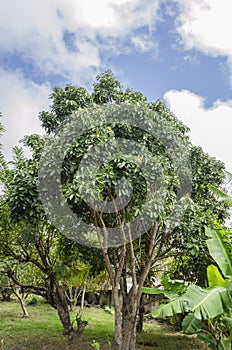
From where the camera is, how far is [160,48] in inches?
282

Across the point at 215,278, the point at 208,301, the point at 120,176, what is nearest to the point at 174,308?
the point at 208,301

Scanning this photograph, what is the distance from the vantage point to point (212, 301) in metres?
3.72

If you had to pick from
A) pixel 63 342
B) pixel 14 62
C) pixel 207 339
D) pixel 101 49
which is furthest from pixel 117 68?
pixel 63 342

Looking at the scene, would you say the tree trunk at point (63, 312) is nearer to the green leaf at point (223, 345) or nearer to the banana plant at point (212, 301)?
the banana plant at point (212, 301)

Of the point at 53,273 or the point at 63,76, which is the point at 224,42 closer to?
the point at 63,76

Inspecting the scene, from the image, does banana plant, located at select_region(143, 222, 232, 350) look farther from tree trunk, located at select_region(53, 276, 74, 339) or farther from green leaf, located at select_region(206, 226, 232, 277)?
tree trunk, located at select_region(53, 276, 74, 339)

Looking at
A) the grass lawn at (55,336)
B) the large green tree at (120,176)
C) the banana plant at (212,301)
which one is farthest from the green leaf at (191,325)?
the grass lawn at (55,336)

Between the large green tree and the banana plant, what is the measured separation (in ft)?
3.97

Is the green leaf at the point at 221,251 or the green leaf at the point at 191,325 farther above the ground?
the green leaf at the point at 221,251

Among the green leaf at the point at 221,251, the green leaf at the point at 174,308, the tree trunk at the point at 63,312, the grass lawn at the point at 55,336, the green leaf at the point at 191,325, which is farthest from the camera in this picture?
the grass lawn at the point at 55,336

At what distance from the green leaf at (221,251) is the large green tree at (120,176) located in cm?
104

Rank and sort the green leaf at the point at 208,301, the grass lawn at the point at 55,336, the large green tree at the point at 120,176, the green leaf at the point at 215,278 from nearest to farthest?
the green leaf at the point at 208,301
the green leaf at the point at 215,278
the large green tree at the point at 120,176
the grass lawn at the point at 55,336

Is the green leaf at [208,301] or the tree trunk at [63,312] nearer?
the green leaf at [208,301]

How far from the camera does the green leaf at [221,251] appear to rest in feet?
15.2
